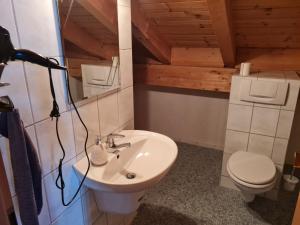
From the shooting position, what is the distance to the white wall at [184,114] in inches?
115

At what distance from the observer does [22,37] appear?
2.83ft

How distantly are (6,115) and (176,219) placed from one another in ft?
5.48

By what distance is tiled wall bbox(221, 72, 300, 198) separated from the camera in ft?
6.49

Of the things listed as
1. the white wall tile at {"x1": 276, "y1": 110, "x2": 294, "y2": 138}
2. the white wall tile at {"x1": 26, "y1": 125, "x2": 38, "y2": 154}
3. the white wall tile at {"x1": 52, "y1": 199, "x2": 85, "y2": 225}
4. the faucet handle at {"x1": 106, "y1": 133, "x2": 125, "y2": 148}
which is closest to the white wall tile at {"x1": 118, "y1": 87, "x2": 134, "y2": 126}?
the faucet handle at {"x1": 106, "y1": 133, "x2": 125, "y2": 148}

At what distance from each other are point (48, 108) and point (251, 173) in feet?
5.30

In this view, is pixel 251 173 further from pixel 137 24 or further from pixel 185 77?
pixel 137 24

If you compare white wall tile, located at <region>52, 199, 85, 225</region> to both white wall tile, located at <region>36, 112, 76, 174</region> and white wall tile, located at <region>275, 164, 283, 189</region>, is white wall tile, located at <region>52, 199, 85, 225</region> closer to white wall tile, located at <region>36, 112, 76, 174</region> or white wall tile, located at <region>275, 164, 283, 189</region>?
white wall tile, located at <region>36, 112, 76, 174</region>

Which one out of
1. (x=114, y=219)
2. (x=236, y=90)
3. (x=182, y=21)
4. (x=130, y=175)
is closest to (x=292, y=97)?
(x=236, y=90)

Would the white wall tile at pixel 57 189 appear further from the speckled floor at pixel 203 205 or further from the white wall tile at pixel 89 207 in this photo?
the speckled floor at pixel 203 205

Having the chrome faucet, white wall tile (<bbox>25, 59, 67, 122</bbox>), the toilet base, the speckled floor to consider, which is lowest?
the speckled floor

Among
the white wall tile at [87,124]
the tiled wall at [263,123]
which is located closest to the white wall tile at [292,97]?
the tiled wall at [263,123]

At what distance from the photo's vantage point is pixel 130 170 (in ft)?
4.67

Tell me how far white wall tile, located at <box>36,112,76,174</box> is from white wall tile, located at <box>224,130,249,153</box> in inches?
63.7

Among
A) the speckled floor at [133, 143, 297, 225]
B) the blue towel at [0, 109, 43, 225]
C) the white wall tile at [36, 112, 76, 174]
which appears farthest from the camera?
the speckled floor at [133, 143, 297, 225]
